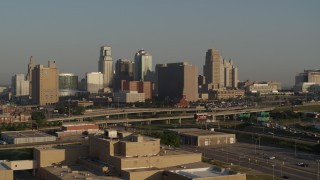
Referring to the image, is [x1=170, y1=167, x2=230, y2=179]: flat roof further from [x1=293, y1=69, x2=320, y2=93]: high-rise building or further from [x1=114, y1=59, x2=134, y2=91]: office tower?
[x1=114, y1=59, x2=134, y2=91]: office tower

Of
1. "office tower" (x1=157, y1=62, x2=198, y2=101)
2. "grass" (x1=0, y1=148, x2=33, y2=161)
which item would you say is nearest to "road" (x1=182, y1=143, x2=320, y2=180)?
"grass" (x1=0, y1=148, x2=33, y2=161)

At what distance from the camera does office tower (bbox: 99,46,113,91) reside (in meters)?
169

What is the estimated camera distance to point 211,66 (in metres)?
155

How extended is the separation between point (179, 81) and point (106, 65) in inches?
2163

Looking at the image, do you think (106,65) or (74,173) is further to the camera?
(106,65)

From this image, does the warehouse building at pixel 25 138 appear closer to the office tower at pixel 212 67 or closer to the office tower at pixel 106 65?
the office tower at pixel 212 67

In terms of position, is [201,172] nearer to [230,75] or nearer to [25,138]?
[25,138]

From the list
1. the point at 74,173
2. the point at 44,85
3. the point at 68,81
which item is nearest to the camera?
the point at 74,173

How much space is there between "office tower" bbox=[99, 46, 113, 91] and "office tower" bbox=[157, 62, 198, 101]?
44.7 meters

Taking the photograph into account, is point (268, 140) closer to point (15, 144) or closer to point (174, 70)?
point (15, 144)

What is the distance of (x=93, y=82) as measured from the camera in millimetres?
165375

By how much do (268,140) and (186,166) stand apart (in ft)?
66.8

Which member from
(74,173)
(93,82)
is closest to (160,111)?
(74,173)

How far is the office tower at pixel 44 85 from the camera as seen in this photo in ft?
357
